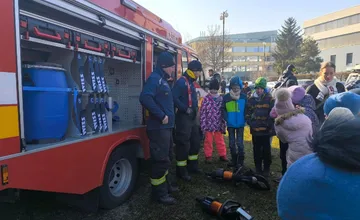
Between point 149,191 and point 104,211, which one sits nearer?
point 104,211

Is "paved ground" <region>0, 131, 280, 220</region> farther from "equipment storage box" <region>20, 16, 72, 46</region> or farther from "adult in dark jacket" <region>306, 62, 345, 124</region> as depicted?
"equipment storage box" <region>20, 16, 72, 46</region>

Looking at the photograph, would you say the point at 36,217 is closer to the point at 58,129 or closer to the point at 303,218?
the point at 58,129

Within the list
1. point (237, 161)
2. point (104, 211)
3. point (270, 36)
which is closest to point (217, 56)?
point (237, 161)

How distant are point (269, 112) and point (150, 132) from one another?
2072mm

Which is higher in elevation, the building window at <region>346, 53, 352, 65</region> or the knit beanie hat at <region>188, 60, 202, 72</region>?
the building window at <region>346, 53, 352, 65</region>

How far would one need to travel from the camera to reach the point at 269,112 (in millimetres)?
4488

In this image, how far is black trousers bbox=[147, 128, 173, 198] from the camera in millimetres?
3600

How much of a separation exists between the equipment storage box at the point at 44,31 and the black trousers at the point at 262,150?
3.31m

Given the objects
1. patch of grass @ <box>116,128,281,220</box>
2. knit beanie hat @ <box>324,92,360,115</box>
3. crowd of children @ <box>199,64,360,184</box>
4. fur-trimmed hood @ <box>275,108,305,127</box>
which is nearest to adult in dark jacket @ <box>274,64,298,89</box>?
crowd of children @ <box>199,64,360,184</box>

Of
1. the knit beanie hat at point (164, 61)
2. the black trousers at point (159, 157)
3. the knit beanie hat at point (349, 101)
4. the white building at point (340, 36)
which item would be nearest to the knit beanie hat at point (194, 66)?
the knit beanie hat at point (164, 61)

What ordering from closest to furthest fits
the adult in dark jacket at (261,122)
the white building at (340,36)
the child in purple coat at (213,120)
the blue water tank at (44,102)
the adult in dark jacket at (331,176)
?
1. the adult in dark jacket at (331,176)
2. the blue water tank at (44,102)
3. the adult in dark jacket at (261,122)
4. the child in purple coat at (213,120)
5. the white building at (340,36)

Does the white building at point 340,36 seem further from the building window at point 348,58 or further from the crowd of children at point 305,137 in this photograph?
the crowd of children at point 305,137

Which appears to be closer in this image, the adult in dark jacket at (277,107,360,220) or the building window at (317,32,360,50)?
the adult in dark jacket at (277,107,360,220)

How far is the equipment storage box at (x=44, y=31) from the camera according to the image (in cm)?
230
